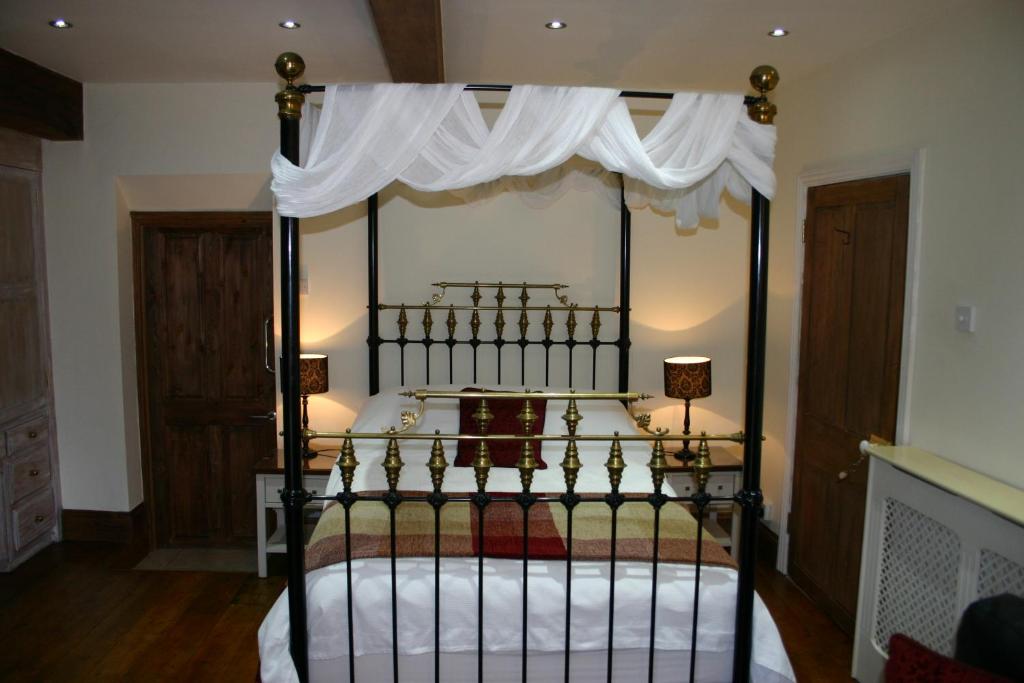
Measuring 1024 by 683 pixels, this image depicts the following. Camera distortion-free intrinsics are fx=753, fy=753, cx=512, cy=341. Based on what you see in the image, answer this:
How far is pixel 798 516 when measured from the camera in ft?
11.9

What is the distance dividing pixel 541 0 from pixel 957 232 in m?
1.61

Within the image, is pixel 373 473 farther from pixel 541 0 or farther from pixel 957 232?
pixel 957 232

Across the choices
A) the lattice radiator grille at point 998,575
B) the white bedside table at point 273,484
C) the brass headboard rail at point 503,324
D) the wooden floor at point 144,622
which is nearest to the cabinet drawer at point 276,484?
the white bedside table at point 273,484

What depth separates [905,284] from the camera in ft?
9.23

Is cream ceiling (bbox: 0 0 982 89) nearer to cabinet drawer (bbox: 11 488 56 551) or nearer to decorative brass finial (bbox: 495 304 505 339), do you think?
decorative brass finial (bbox: 495 304 505 339)

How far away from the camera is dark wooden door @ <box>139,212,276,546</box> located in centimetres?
412

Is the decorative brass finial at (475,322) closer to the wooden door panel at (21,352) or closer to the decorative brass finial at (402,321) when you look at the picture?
the decorative brass finial at (402,321)

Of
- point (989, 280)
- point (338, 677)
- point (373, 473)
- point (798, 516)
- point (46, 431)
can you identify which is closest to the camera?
point (338, 677)

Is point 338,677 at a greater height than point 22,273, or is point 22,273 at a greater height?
point 22,273

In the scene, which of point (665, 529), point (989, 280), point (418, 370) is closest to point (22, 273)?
point (418, 370)

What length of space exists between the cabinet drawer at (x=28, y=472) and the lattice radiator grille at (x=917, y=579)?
3892 mm

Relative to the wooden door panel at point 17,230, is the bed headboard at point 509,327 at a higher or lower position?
lower

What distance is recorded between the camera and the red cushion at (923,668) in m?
1.77

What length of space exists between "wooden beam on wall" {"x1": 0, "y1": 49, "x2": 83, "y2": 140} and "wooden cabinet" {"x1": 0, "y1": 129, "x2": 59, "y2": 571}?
230 mm
